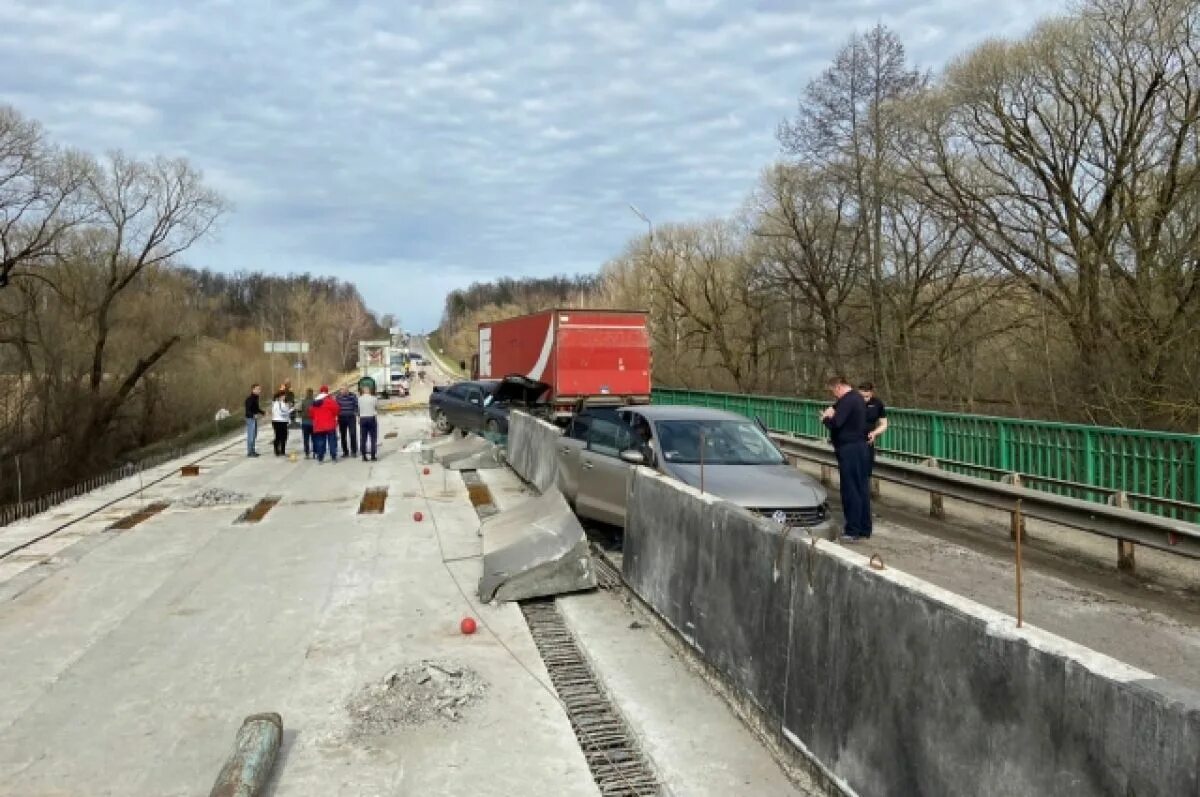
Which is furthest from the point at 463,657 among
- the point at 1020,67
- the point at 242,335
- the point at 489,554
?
the point at 242,335

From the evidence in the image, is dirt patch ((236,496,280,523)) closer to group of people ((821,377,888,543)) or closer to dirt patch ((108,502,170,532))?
dirt patch ((108,502,170,532))

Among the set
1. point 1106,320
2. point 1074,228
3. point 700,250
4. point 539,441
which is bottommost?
point 539,441

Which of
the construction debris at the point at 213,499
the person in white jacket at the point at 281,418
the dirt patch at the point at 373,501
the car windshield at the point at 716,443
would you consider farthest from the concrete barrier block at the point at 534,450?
the person in white jacket at the point at 281,418

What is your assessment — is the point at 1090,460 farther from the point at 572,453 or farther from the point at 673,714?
the point at 673,714

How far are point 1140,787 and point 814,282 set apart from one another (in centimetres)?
3691

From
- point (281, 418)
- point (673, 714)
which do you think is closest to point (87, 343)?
point (281, 418)

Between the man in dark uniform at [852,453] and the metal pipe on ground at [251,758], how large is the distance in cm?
681

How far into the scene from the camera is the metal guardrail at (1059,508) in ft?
25.7

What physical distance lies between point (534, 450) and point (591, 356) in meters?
6.86

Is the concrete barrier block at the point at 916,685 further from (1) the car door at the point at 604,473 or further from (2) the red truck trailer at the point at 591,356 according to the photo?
(2) the red truck trailer at the point at 591,356

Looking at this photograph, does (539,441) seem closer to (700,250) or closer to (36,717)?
(36,717)

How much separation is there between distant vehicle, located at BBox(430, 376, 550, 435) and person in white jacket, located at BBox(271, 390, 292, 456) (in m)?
4.58

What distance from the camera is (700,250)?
5262 cm

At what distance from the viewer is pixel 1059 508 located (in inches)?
367
